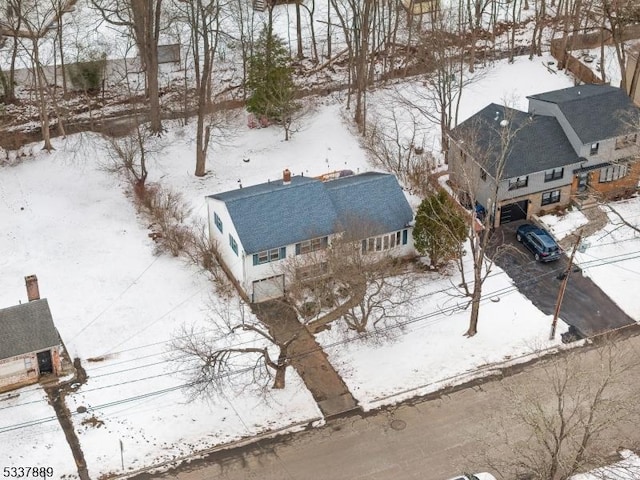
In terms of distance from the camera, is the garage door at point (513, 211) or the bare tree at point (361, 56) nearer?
the garage door at point (513, 211)

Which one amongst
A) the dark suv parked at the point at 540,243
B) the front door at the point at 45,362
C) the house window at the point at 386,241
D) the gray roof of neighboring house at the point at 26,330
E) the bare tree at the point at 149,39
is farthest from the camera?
the bare tree at the point at 149,39

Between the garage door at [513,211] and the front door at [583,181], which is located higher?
the front door at [583,181]

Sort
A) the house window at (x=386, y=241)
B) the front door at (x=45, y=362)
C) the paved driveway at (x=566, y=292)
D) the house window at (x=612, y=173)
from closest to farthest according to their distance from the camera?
1. the front door at (x=45, y=362)
2. the paved driveway at (x=566, y=292)
3. the house window at (x=386, y=241)
4. the house window at (x=612, y=173)

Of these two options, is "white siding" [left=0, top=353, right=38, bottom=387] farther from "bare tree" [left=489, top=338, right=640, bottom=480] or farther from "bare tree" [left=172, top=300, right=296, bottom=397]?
"bare tree" [left=489, top=338, right=640, bottom=480]

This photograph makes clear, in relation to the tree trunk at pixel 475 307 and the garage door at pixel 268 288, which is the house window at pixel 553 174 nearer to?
the tree trunk at pixel 475 307

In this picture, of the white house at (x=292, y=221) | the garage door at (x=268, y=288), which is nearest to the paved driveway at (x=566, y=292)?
the white house at (x=292, y=221)

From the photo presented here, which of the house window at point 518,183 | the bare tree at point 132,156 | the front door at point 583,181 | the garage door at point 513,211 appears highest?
the bare tree at point 132,156

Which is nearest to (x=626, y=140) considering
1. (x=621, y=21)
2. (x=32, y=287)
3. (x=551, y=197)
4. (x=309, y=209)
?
(x=551, y=197)
